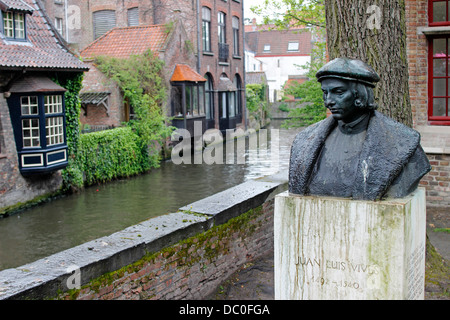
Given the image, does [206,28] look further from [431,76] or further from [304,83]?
[431,76]

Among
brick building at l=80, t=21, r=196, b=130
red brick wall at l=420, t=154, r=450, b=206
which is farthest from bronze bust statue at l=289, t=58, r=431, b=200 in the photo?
brick building at l=80, t=21, r=196, b=130

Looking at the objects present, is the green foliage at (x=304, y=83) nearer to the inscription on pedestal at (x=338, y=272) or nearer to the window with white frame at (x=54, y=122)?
the window with white frame at (x=54, y=122)

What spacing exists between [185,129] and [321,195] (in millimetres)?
20010

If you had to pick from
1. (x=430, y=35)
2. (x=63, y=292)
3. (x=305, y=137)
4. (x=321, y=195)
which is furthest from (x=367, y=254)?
(x=430, y=35)

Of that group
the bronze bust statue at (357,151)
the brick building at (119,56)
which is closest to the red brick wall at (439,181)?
the bronze bust statue at (357,151)

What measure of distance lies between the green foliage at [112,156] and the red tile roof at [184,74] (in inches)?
187

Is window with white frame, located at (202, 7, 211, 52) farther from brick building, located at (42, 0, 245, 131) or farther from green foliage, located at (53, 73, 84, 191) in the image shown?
green foliage, located at (53, 73, 84, 191)

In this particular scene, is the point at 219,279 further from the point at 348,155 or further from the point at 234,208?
the point at 348,155

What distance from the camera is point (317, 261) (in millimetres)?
3672

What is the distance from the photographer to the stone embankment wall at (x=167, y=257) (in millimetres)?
4199

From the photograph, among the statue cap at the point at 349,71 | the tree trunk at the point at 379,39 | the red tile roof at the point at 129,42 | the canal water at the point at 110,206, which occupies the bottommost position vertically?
the canal water at the point at 110,206

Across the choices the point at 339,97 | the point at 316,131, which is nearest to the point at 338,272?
the point at 316,131

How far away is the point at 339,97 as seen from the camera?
11.9 feet

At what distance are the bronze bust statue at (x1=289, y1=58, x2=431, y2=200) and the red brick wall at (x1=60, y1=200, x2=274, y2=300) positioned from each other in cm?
198
